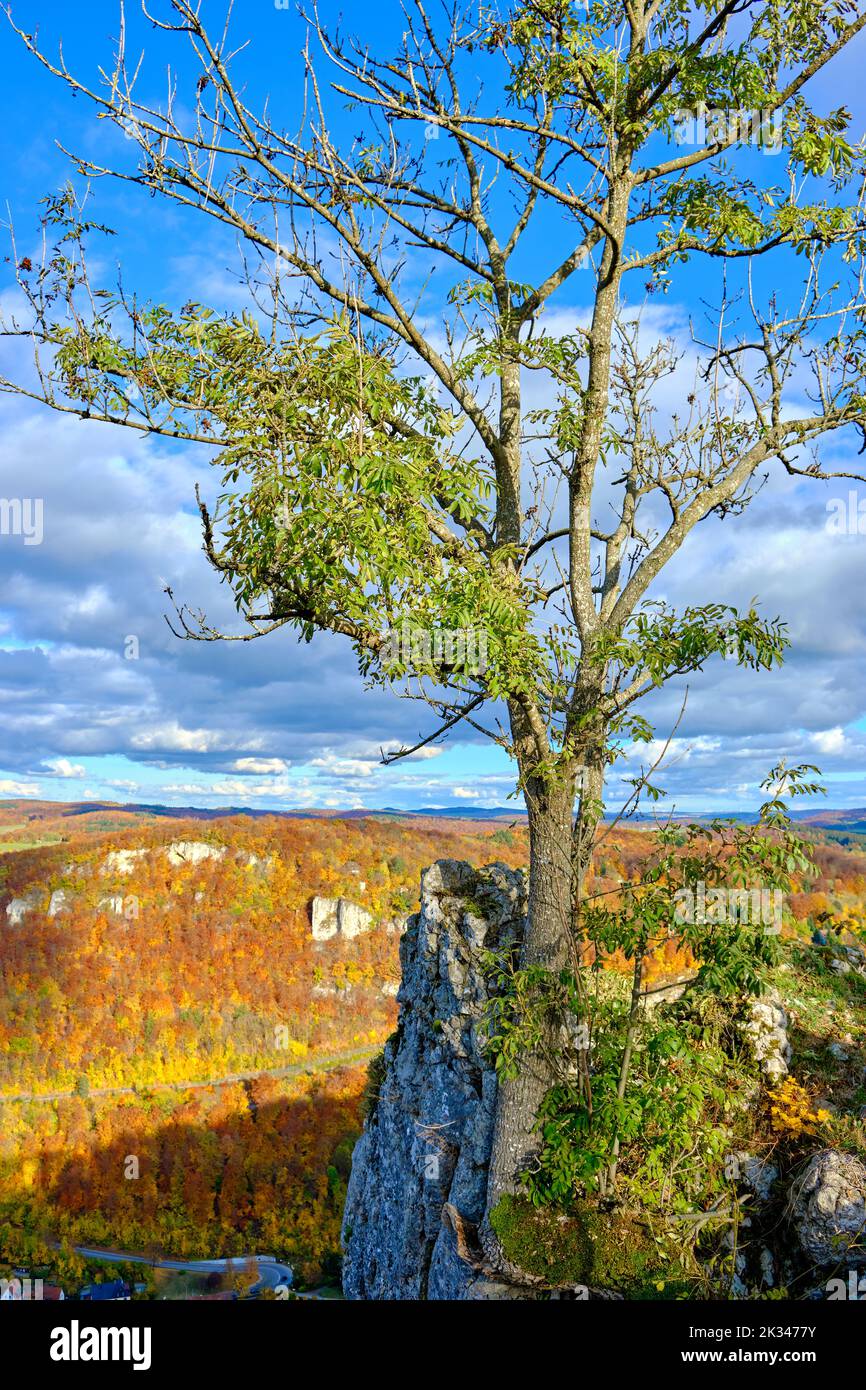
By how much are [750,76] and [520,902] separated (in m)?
8.72

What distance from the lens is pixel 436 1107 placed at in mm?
9398

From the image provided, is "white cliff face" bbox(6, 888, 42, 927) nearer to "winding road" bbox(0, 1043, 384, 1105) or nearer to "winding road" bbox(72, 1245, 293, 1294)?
"winding road" bbox(0, 1043, 384, 1105)

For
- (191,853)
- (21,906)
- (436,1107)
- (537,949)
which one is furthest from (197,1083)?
(537,949)

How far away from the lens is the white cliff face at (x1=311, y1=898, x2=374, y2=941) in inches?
4606

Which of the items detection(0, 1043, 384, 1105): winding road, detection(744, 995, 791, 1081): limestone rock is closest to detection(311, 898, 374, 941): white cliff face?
detection(0, 1043, 384, 1105): winding road

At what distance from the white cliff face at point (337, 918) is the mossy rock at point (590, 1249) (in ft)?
371

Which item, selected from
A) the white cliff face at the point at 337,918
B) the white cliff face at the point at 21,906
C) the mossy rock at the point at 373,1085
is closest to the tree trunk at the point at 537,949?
the mossy rock at the point at 373,1085

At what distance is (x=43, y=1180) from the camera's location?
82.5 metres

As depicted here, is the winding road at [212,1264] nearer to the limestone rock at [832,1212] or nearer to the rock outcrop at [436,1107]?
the rock outcrop at [436,1107]

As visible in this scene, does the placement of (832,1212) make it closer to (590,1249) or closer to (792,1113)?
(792,1113)

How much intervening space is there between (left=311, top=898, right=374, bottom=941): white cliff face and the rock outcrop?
10828cm

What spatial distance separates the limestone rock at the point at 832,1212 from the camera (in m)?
6.98
